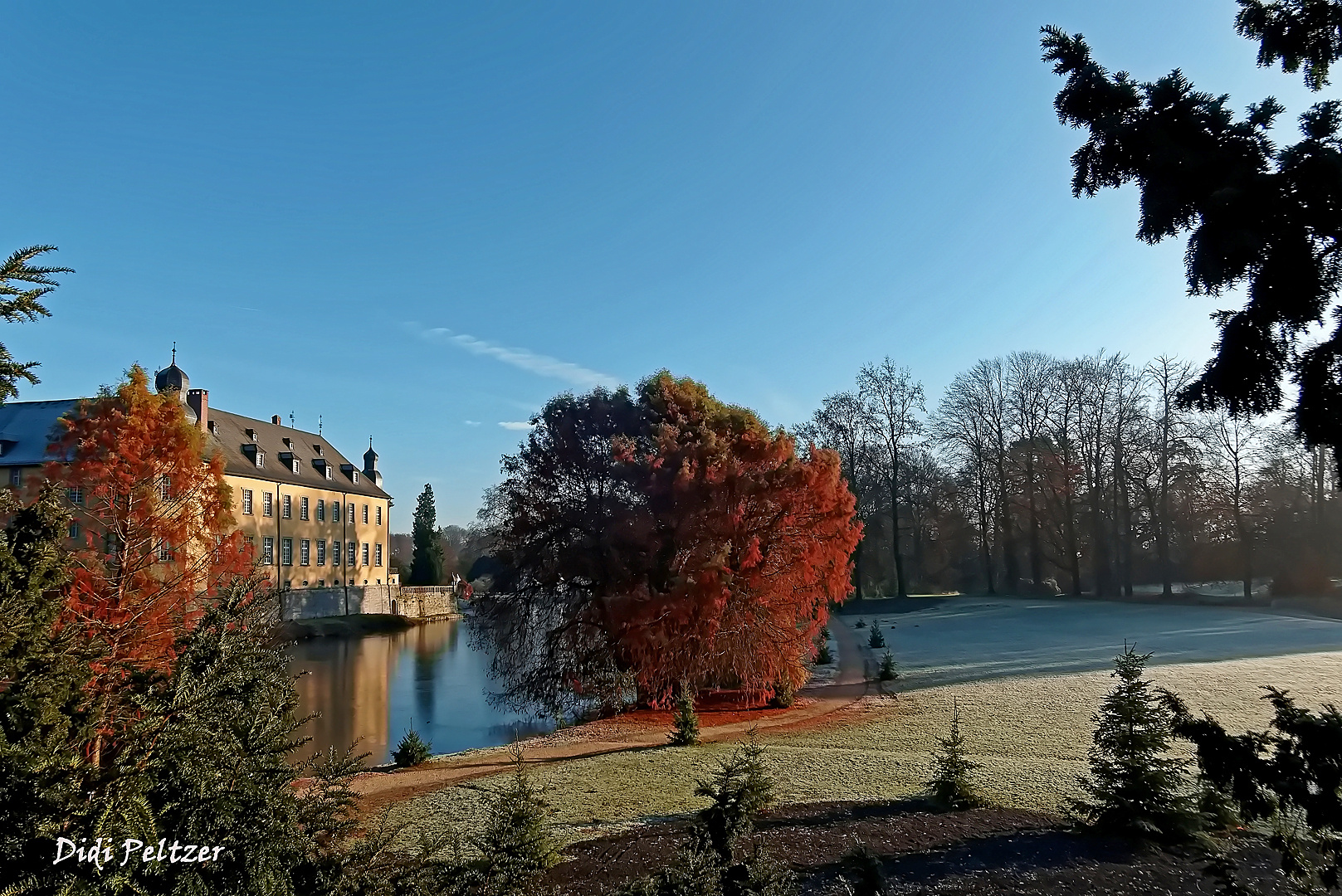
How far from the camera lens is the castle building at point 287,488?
3669cm

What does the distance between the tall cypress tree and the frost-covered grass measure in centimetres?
4585

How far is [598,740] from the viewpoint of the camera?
13641 millimetres

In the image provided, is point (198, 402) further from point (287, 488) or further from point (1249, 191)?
point (1249, 191)

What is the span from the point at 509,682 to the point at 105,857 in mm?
16091

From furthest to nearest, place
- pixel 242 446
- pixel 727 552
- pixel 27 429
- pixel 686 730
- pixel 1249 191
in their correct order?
pixel 242 446 < pixel 27 429 < pixel 727 552 < pixel 686 730 < pixel 1249 191

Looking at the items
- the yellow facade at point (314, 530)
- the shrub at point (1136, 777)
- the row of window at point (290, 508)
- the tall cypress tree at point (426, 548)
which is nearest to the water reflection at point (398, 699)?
the shrub at point (1136, 777)

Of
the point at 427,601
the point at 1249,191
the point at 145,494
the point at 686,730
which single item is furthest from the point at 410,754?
the point at 427,601

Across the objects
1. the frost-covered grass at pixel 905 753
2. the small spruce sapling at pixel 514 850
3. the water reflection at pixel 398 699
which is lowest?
the water reflection at pixel 398 699

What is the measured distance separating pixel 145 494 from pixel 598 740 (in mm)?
9279

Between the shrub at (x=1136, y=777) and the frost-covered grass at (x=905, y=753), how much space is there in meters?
1.29

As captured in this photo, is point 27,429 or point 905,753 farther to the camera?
point 27,429

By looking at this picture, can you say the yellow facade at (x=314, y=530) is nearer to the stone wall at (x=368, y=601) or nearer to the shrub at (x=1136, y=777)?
the stone wall at (x=368, y=601)

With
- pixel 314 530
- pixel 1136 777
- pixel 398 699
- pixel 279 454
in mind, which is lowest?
pixel 398 699

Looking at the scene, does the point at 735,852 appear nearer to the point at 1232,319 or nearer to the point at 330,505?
the point at 1232,319
